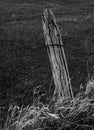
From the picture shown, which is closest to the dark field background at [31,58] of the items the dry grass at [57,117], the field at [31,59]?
the field at [31,59]

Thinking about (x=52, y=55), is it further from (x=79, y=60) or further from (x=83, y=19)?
(x=83, y=19)

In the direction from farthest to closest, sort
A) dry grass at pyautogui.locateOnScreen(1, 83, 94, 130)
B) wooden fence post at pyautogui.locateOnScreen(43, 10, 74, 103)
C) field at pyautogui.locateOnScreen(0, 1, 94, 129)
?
field at pyautogui.locateOnScreen(0, 1, 94, 129)
wooden fence post at pyautogui.locateOnScreen(43, 10, 74, 103)
dry grass at pyautogui.locateOnScreen(1, 83, 94, 130)

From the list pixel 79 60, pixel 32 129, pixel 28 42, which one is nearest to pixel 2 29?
pixel 28 42

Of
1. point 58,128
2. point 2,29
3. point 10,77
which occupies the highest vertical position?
point 2,29

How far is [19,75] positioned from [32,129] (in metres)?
3.35

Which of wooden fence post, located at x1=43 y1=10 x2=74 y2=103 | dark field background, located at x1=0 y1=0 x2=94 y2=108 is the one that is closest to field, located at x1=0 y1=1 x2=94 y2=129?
dark field background, located at x1=0 y1=0 x2=94 y2=108

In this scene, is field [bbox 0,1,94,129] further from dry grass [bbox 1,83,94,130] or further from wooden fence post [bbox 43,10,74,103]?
dry grass [bbox 1,83,94,130]

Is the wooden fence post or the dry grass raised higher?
the wooden fence post

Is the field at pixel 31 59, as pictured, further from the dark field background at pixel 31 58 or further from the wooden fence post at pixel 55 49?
the wooden fence post at pixel 55 49

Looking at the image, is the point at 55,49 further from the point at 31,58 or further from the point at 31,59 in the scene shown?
the point at 31,58

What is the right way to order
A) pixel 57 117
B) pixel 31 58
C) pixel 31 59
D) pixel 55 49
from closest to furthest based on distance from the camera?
pixel 57 117, pixel 55 49, pixel 31 59, pixel 31 58

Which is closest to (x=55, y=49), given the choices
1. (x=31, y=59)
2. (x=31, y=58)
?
(x=31, y=59)

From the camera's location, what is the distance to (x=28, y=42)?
10.9 m

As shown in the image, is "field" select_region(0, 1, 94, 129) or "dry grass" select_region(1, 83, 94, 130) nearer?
"dry grass" select_region(1, 83, 94, 130)
